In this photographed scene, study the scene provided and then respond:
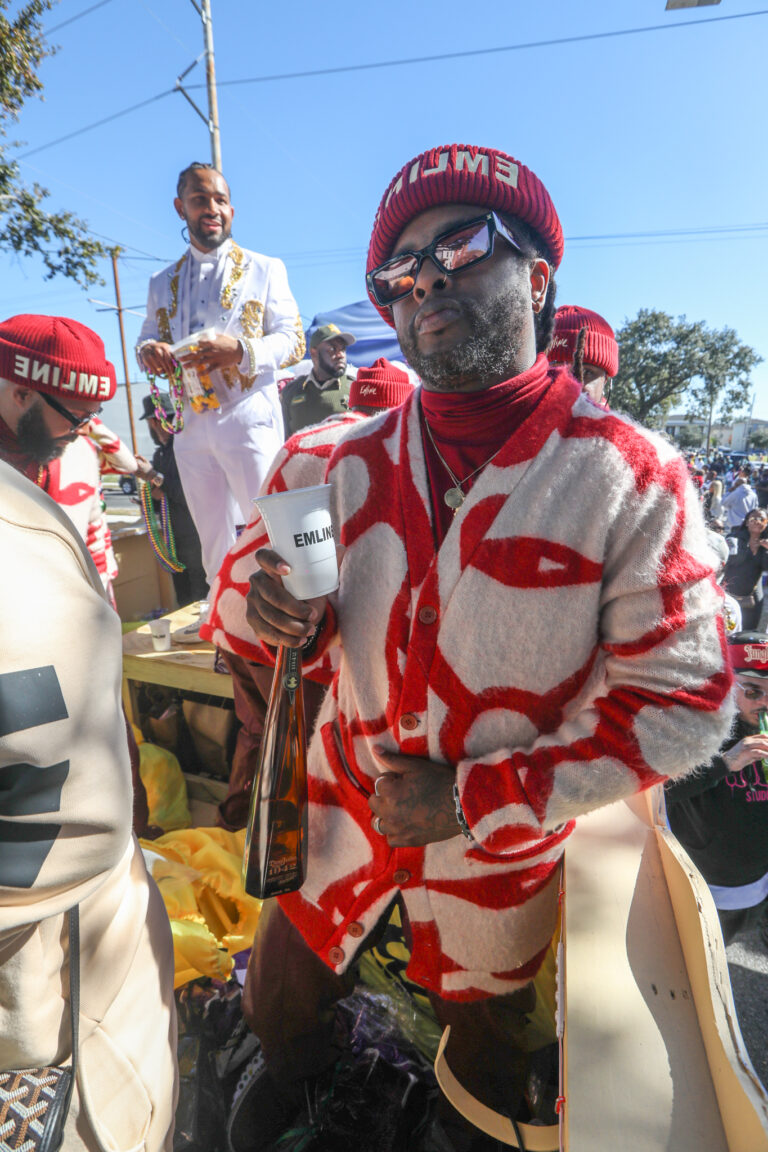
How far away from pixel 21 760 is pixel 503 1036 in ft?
3.92

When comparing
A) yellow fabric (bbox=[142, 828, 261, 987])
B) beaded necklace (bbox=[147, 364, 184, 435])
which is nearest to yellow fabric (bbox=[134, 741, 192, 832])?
yellow fabric (bbox=[142, 828, 261, 987])

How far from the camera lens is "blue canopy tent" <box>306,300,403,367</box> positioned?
775 cm

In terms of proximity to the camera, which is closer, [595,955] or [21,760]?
[21,760]

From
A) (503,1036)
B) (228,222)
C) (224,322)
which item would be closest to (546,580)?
(503,1036)

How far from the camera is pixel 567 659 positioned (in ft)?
3.64

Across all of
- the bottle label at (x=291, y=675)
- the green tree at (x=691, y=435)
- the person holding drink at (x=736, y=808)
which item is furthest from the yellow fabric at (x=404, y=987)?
the green tree at (x=691, y=435)

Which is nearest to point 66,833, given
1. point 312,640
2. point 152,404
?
point 312,640

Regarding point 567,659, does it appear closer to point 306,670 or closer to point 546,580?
point 546,580

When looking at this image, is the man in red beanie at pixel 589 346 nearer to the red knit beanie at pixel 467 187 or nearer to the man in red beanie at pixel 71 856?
the red knit beanie at pixel 467 187

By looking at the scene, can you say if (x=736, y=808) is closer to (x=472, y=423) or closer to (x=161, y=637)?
(x=472, y=423)

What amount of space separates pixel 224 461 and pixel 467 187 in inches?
92.6

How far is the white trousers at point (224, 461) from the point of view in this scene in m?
3.22

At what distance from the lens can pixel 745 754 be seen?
246 cm

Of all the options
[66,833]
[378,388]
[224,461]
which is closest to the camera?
[66,833]
